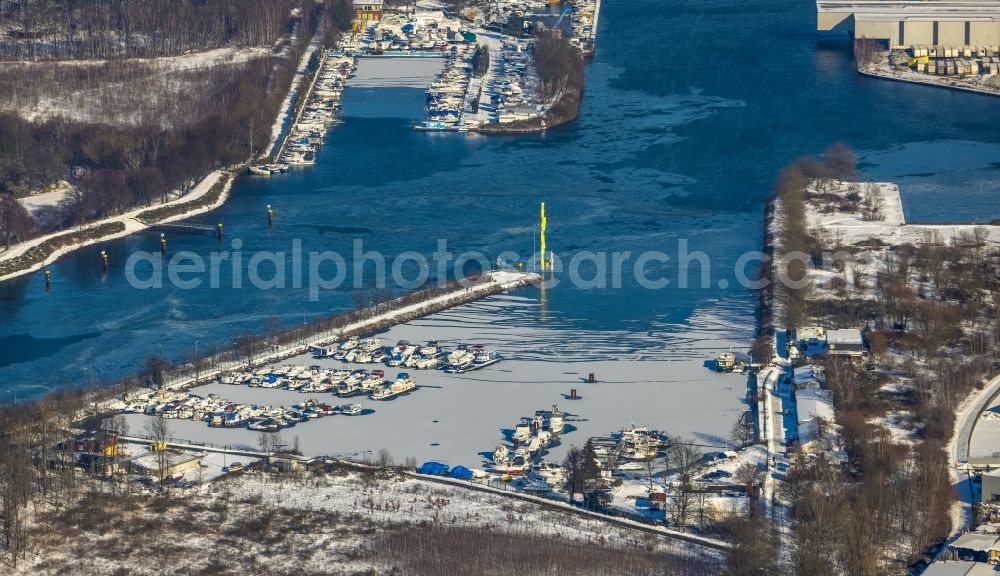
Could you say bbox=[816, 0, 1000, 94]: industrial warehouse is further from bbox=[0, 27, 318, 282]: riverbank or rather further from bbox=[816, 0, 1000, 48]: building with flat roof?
bbox=[0, 27, 318, 282]: riverbank

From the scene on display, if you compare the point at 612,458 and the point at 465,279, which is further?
the point at 465,279

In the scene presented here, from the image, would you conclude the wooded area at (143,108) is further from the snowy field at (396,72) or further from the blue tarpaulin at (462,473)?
the blue tarpaulin at (462,473)

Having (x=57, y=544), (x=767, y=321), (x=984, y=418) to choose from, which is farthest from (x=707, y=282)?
(x=57, y=544)

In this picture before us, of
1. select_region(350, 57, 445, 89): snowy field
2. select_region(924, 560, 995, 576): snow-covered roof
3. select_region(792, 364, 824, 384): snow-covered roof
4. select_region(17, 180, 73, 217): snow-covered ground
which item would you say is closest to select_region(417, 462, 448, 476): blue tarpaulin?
select_region(792, 364, 824, 384): snow-covered roof

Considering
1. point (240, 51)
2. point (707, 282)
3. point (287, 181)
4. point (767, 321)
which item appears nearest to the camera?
point (767, 321)

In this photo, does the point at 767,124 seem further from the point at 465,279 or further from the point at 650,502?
the point at 650,502

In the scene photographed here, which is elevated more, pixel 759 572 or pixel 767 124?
pixel 767 124
